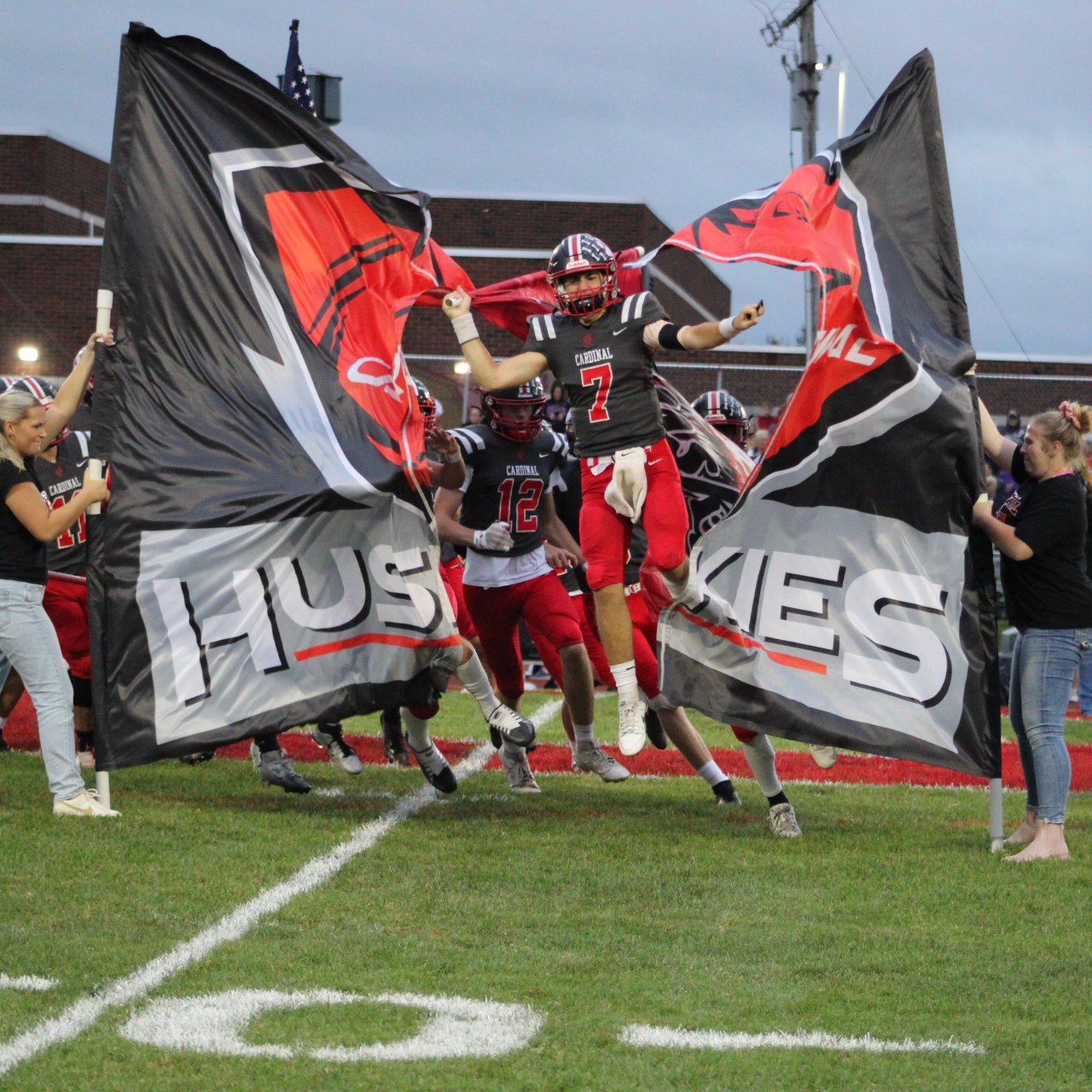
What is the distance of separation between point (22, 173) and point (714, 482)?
26907 millimetres

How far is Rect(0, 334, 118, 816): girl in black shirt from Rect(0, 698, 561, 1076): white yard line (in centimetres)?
130

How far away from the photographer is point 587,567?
6625 mm

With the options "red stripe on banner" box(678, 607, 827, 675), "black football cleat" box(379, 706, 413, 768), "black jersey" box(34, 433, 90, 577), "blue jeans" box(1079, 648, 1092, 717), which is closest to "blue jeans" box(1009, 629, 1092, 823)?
"red stripe on banner" box(678, 607, 827, 675)

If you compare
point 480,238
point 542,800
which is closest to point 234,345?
point 542,800

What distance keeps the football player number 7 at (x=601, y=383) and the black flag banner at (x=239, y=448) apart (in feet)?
3.59

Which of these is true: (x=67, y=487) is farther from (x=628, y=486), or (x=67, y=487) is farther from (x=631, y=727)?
(x=631, y=727)

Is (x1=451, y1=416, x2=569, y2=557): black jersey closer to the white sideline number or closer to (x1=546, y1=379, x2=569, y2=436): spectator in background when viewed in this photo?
(x1=546, y1=379, x2=569, y2=436): spectator in background

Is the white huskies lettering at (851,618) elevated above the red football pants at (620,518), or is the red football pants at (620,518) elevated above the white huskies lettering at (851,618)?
the red football pants at (620,518)

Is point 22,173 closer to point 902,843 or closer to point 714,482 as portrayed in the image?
point 714,482

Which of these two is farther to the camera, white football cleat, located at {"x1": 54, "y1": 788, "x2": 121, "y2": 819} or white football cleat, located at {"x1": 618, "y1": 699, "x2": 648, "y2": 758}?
white football cleat, located at {"x1": 54, "y1": 788, "x2": 121, "y2": 819}

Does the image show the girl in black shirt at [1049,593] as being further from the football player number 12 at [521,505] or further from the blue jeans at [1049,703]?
the football player number 12 at [521,505]

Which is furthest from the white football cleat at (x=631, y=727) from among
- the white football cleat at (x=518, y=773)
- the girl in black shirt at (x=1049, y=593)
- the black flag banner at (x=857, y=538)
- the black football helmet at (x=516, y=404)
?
the black football helmet at (x=516, y=404)

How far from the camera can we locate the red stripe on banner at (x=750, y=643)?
686 cm

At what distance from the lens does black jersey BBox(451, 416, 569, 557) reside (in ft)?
26.1
